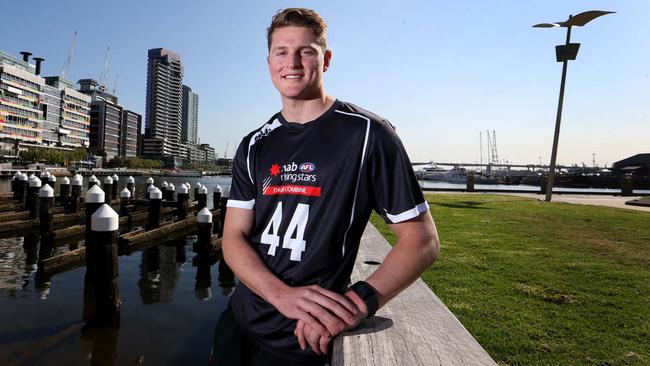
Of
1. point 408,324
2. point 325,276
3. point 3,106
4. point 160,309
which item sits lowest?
point 160,309

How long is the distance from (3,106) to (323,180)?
378 feet

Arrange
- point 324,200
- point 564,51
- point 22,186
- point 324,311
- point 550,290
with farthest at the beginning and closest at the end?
point 564,51, point 22,186, point 550,290, point 324,200, point 324,311

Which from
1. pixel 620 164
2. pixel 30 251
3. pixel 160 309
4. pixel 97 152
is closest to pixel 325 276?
pixel 160 309

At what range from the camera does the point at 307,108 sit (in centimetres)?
184

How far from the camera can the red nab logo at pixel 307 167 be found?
171cm

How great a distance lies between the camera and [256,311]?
1.73m

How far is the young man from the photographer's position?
1.51 m

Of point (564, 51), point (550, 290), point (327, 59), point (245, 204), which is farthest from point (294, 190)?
point (564, 51)

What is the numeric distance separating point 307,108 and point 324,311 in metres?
0.94

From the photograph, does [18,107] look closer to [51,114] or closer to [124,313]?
[51,114]

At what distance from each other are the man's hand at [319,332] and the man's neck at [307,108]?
2.78 ft

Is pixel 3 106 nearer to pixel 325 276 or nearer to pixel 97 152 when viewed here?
pixel 97 152

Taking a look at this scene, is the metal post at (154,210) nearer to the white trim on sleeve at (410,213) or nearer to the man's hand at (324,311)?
the man's hand at (324,311)

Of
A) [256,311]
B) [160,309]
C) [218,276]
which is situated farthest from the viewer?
[218,276]
